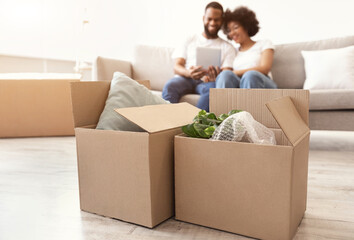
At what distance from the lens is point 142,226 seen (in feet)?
2.89

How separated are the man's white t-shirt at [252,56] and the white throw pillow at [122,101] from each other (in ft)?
4.36

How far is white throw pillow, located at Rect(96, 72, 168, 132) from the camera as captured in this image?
0.98 m

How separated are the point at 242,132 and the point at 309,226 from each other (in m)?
0.32

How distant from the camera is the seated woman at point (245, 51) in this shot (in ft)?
6.91

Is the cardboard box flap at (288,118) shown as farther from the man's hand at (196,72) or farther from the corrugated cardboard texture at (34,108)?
the corrugated cardboard texture at (34,108)

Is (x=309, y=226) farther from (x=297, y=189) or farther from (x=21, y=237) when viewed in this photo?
(x=21, y=237)

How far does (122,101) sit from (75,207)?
0.37 meters

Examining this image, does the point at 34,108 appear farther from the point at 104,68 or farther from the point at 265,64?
the point at 265,64

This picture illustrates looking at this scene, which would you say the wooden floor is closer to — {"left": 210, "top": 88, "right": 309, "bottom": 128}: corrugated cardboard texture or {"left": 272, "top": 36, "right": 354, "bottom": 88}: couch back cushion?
{"left": 210, "top": 88, "right": 309, "bottom": 128}: corrugated cardboard texture

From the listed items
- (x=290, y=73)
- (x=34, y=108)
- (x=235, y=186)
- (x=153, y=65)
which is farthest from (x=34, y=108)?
(x=235, y=186)

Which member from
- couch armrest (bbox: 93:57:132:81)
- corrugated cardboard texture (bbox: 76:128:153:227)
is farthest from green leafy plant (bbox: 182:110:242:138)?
couch armrest (bbox: 93:57:132:81)

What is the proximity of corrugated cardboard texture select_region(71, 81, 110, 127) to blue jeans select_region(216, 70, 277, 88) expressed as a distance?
3.67 feet

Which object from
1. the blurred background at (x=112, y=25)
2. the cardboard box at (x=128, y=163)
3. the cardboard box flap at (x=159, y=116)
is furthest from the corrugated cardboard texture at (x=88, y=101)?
the blurred background at (x=112, y=25)

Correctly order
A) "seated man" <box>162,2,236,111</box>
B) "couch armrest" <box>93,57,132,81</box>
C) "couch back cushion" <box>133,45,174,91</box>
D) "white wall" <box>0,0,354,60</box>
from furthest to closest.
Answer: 1. "white wall" <box>0,0,354,60</box>
2. "couch back cushion" <box>133,45,174,91</box>
3. "couch armrest" <box>93,57,132,81</box>
4. "seated man" <box>162,2,236,111</box>
